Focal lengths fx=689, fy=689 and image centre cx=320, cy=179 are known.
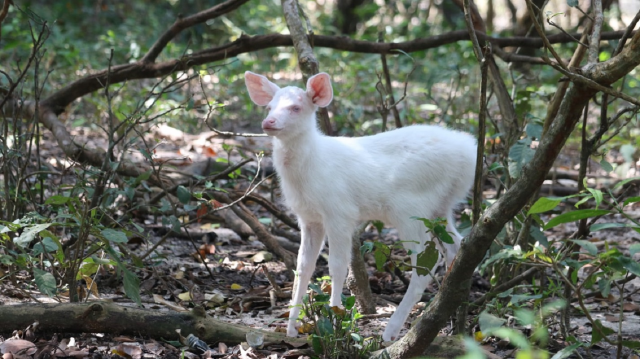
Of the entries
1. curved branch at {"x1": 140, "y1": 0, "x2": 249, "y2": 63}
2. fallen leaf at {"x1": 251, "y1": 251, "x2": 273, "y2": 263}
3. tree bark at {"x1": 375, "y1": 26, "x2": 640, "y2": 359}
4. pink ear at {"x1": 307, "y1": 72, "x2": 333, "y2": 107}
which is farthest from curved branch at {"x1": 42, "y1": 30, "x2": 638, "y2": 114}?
tree bark at {"x1": 375, "y1": 26, "x2": 640, "y2": 359}

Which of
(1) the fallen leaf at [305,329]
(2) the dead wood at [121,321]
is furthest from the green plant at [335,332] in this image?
(1) the fallen leaf at [305,329]

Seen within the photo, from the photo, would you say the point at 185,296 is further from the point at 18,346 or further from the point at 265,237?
the point at 18,346

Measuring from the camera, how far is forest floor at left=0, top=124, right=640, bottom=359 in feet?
10.9

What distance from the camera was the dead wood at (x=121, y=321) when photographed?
10.7 feet

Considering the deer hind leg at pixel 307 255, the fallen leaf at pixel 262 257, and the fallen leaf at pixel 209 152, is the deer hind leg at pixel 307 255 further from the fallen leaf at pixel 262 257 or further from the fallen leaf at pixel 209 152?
the fallen leaf at pixel 209 152

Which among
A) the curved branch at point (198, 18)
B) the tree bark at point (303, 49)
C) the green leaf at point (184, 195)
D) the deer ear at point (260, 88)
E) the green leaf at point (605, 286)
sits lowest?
the green leaf at point (605, 286)

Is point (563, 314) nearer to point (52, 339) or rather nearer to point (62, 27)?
point (52, 339)

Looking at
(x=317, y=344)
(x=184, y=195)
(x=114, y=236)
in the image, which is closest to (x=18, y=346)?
(x=114, y=236)

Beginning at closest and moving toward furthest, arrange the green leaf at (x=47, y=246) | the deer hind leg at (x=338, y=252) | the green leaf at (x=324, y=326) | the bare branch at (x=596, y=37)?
the bare branch at (x=596, y=37) < the green leaf at (x=324, y=326) < the green leaf at (x=47, y=246) < the deer hind leg at (x=338, y=252)

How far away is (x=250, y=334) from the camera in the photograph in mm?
3387

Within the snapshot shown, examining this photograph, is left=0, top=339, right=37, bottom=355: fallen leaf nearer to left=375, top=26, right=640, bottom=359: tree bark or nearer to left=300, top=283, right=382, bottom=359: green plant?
left=300, top=283, right=382, bottom=359: green plant

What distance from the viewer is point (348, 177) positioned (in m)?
4.36

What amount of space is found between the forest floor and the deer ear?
44.6 inches

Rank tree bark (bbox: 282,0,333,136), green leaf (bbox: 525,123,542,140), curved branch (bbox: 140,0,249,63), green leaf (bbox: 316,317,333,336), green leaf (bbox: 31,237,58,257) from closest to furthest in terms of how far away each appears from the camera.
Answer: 1. green leaf (bbox: 316,317,333,336)
2. green leaf (bbox: 31,237,58,257)
3. green leaf (bbox: 525,123,542,140)
4. tree bark (bbox: 282,0,333,136)
5. curved branch (bbox: 140,0,249,63)
